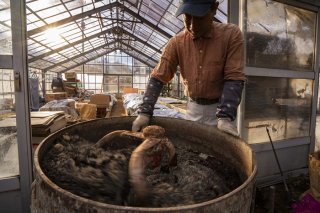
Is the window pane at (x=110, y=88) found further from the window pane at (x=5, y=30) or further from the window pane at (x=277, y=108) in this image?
the window pane at (x=5, y=30)

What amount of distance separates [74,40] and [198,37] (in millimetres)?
13634

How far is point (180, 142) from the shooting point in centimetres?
135

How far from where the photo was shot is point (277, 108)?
9.35 feet

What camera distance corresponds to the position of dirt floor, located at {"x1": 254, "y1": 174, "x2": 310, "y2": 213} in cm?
248

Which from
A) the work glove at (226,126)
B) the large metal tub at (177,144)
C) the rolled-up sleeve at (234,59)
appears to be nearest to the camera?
the large metal tub at (177,144)

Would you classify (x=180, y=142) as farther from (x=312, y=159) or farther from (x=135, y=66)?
(x=135, y=66)

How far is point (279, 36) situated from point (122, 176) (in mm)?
2736

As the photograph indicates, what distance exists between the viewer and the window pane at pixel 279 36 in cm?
255

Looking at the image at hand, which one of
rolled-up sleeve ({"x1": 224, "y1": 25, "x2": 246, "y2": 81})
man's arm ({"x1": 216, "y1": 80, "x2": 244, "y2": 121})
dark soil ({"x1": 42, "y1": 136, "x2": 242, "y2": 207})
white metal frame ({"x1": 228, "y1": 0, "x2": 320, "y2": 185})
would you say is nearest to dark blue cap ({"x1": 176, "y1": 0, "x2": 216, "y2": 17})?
rolled-up sleeve ({"x1": 224, "y1": 25, "x2": 246, "y2": 81})

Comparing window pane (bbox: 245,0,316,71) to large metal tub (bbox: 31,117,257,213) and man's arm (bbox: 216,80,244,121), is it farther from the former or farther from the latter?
large metal tub (bbox: 31,117,257,213)

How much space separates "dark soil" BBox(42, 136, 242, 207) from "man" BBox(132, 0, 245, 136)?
249mm

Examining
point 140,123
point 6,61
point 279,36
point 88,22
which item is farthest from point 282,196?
point 88,22

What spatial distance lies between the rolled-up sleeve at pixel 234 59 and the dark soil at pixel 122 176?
500mm

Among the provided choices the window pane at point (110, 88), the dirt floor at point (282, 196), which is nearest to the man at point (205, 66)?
the dirt floor at point (282, 196)
